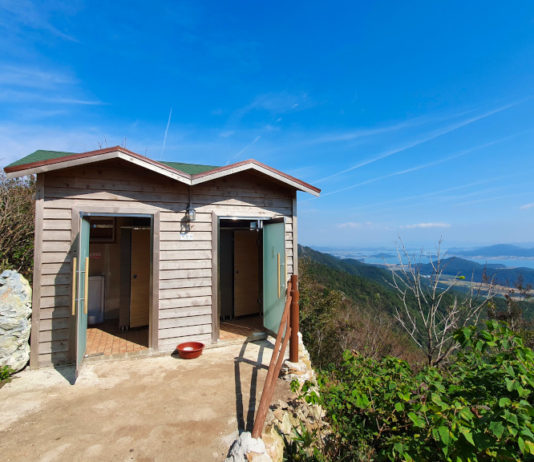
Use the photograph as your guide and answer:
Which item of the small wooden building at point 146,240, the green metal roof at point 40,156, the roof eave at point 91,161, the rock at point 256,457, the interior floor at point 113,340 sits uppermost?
the green metal roof at point 40,156

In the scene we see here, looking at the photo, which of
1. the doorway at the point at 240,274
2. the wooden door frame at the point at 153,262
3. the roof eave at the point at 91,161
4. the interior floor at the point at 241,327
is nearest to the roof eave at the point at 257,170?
the roof eave at the point at 91,161

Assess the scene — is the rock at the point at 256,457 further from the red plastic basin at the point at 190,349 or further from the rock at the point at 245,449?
the red plastic basin at the point at 190,349

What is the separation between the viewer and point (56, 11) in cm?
625

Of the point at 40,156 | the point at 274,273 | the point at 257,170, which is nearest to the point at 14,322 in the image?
the point at 40,156

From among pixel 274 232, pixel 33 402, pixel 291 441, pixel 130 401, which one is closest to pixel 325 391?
pixel 291 441

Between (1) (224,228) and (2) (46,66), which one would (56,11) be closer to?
(2) (46,66)

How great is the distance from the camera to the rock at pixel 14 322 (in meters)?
3.76

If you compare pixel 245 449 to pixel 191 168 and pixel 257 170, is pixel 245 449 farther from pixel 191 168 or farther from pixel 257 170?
pixel 191 168

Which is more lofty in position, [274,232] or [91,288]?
[274,232]

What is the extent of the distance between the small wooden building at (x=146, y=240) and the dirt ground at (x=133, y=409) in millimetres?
452

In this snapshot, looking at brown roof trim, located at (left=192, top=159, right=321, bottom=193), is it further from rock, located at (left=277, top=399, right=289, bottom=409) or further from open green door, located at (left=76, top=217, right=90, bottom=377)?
rock, located at (left=277, top=399, right=289, bottom=409)

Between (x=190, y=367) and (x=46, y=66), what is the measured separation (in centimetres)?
930

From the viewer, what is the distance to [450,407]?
6.30 ft

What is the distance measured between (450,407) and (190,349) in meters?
3.51
